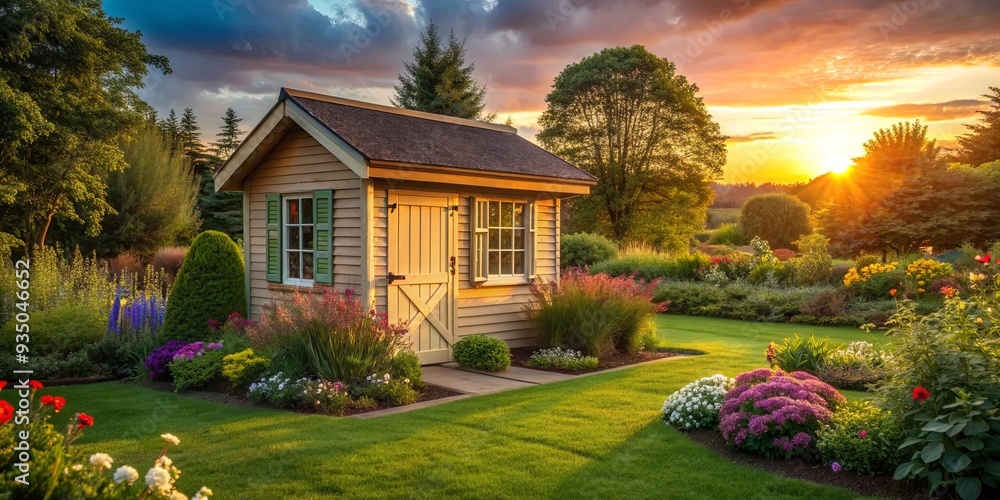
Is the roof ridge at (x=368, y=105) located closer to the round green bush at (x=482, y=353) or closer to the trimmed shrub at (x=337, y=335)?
the trimmed shrub at (x=337, y=335)

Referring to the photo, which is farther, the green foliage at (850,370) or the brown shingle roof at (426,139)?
the brown shingle roof at (426,139)

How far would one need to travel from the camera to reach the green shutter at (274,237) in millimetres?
10289

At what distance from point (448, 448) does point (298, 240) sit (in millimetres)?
5658

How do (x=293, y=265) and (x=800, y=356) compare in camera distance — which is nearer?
(x=800, y=356)

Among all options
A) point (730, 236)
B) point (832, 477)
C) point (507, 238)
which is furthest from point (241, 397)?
point (730, 236)

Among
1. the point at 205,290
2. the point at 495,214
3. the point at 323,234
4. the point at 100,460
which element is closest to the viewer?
the point at 100,460

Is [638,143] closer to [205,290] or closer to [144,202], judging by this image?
[144,202]

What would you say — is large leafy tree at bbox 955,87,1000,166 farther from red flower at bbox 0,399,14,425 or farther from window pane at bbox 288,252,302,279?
red flower at bbox 0,399,14,425

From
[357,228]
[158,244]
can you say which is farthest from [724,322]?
[158,244]

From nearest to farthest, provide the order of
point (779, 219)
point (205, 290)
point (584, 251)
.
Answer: point (205, 290)
point (584, 251)
point (779, 219)

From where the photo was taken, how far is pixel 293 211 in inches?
405

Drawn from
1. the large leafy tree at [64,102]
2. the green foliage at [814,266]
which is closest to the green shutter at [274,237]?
the large leafy tree at [64,102]

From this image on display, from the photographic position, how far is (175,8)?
39.9ft

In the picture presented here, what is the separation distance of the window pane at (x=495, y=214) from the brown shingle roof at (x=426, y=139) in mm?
650
